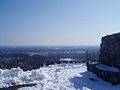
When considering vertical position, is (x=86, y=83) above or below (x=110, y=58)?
below

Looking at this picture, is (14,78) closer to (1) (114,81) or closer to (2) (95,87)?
(2) (95,87)

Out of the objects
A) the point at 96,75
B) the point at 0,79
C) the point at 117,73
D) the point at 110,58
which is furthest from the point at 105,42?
the point at 0,79

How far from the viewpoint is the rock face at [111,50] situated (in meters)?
30.0

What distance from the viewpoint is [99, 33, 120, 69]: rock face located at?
30.0 m

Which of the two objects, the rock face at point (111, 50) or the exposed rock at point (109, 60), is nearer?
the exposed rock at point (109, 60)

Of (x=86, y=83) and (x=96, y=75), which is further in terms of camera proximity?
(x=96, y=75)

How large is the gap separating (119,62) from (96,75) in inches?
184

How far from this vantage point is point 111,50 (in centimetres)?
3275

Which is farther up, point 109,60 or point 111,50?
point 111,50

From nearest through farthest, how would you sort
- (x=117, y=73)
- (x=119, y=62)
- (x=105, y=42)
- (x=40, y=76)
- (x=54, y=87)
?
1. (x=54, y=87)
2. (x=117, y=73)
3. (x=119, y=62)
4. (x=40, y=76)
5. (x=105, y=42)

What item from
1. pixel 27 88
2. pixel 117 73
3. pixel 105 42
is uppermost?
pixel 105 42

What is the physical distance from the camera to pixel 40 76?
30672 millimetres

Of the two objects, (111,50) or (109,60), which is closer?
(111,50)

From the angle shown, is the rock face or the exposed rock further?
the rock face
